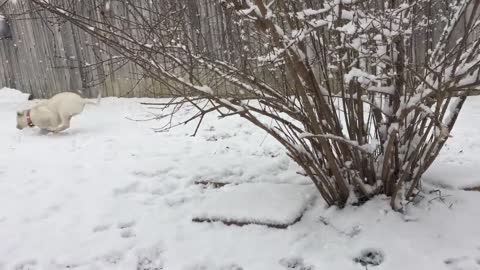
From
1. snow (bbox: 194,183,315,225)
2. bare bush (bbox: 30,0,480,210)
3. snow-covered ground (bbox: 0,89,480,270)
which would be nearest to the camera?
bare bush (bbox: 30,0,480,210)

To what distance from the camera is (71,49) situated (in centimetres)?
1012

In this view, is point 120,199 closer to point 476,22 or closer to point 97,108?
point 476,22

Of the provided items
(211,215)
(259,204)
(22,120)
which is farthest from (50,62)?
(259,204)

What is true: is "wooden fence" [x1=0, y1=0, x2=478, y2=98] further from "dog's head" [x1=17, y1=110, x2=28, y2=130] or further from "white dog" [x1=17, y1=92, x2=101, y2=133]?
"dog's head" [x1=17, y1=110, x2=28, y2=130]

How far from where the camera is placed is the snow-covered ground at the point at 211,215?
9.43ft

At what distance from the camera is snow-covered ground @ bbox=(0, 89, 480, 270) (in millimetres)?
2873

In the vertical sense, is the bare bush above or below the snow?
above

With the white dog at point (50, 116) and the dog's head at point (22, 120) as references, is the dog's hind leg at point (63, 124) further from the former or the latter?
the dog's head at point (22, 120)

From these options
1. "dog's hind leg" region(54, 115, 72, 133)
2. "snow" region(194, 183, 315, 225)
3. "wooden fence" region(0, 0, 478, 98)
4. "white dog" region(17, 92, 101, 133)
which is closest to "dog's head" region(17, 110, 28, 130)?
"white dog" region(17, 92, 101, 133)

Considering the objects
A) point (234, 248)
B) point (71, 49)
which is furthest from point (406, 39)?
point (71, 49)

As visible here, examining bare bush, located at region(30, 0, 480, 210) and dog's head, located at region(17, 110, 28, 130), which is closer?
bare bush, located at region(30, 0, 480, 210)

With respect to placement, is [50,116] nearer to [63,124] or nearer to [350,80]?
[63,124]

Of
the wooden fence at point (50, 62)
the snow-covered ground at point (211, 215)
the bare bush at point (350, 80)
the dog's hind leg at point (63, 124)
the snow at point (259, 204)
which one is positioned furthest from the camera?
the wooden fence at point (50, 62)

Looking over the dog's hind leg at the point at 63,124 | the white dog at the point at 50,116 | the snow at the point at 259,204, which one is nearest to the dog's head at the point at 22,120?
the white dog at the point at 50,116
